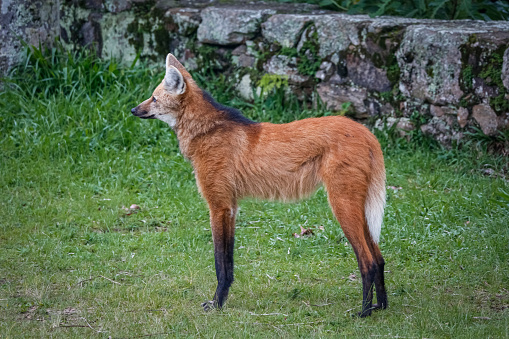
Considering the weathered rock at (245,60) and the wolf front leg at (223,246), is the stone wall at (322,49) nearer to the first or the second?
the weathered rock at (245,60)

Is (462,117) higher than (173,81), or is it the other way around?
(173,81)

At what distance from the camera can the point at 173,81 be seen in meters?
3.54

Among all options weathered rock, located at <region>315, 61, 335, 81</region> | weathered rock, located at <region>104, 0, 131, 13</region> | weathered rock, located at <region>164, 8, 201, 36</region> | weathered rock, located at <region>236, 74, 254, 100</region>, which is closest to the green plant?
weathered rock, located at <region>315, 61, 335, 81</region>

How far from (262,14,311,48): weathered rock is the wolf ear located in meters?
2.91

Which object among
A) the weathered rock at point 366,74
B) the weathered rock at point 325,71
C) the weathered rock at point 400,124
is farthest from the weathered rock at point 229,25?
the weathered rock at point 400,124

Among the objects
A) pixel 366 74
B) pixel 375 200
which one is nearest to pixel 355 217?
pixel 375 200

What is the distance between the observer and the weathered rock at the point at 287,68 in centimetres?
620

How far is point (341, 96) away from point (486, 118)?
4.88ft

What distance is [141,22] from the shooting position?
690 centimetres

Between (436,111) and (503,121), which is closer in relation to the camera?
(503,121)

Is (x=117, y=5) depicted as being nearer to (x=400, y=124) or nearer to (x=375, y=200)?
(x=400, y=124)

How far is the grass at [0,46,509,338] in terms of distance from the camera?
3.09 metres

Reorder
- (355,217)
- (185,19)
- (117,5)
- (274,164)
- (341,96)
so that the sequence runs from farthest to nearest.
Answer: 1. (117,5)
2. (185,19)
3. (341,96)
4. (274,164)
5. (355,217)

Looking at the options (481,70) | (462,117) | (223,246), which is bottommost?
(223,246)
